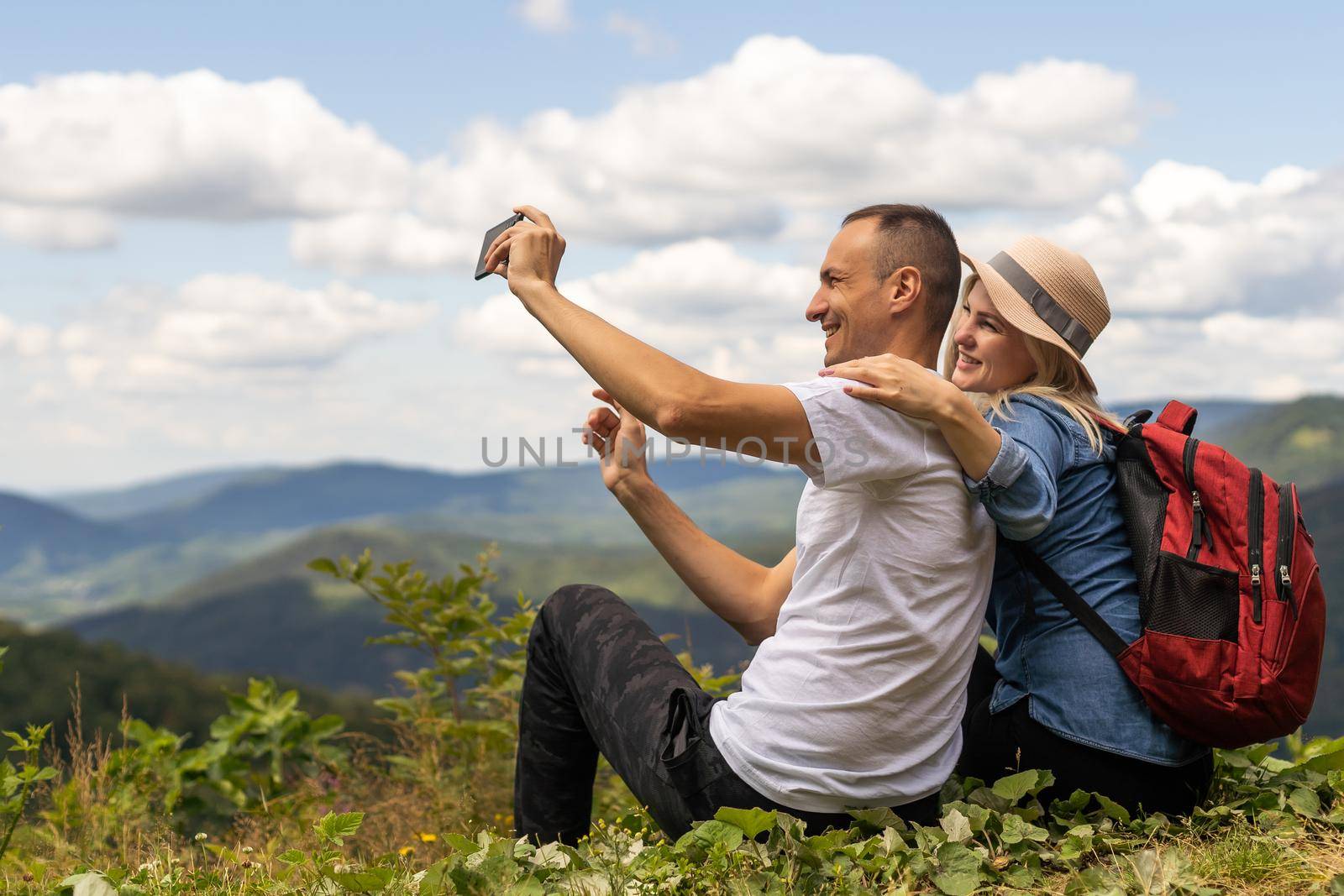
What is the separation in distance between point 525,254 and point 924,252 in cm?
115

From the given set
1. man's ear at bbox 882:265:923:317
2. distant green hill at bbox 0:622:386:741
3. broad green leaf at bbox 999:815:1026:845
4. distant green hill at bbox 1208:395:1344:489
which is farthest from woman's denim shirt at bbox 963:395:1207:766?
distant green hill at bbox 1208:395:1344:489

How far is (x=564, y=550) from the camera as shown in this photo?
548 ft

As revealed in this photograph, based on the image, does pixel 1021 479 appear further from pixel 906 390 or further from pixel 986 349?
pixel 986 349

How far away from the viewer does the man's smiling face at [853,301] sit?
315 centimetres

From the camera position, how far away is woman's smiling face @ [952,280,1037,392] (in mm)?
3377

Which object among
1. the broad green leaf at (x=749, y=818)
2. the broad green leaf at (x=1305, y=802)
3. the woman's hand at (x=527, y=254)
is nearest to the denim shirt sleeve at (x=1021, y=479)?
the broad green leaf at (x=749, y=818)

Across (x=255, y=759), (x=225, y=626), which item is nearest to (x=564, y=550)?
(x=225, y=626)

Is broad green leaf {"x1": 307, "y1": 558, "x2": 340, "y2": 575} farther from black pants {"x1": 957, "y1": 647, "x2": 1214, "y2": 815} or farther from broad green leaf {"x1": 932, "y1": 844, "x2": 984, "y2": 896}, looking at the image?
broad green leaf {"x1": 932, "y1": 844, "x2": 984, "y2": 896}

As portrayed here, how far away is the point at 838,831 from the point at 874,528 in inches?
34.2

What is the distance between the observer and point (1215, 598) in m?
3.13

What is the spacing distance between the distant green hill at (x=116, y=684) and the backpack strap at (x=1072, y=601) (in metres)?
42.5

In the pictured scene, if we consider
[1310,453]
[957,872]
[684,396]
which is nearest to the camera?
[684,396]

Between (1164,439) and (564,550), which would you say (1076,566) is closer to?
(1164,439)

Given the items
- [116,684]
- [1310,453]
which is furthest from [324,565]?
[1310,453]
